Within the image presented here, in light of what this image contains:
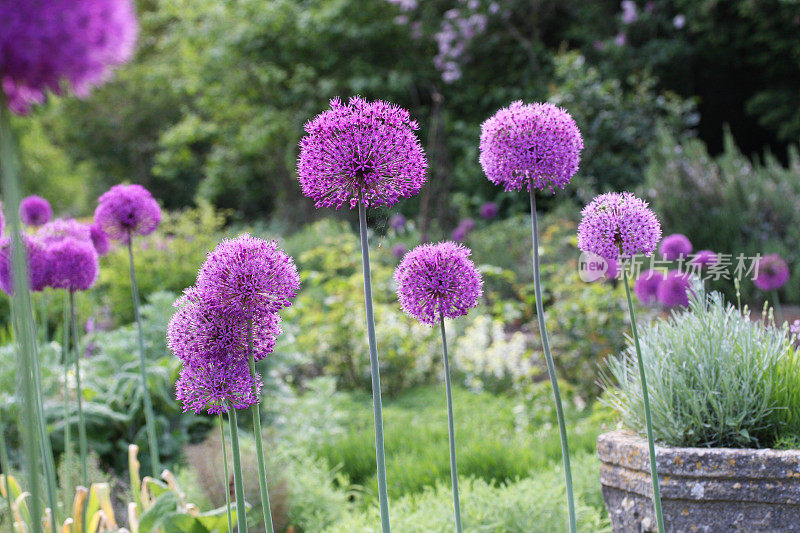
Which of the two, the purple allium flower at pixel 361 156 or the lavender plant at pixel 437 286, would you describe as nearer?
the purple allium flower at pixel 361 156

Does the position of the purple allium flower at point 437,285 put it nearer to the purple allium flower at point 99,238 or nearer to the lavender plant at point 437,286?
the lavender plant at point 437,286

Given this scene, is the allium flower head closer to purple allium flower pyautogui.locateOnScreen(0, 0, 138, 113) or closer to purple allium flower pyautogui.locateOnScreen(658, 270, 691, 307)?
purple allium flower pyautogui.locateOnScreen(0, 0, 138, 113)

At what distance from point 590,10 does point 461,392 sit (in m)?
8.05

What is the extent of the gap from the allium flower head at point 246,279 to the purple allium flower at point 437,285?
0.33 meters

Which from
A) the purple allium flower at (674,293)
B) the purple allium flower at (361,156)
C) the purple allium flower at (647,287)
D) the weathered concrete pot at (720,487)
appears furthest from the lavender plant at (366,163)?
the purple allium flower at (647,287)

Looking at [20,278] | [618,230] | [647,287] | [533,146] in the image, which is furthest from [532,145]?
[647,287]

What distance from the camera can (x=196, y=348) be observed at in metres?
1.36

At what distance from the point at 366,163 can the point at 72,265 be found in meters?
1.36

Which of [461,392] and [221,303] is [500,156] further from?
[461,392]

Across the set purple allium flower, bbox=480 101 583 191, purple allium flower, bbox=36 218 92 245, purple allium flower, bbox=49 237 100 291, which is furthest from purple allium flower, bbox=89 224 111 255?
purple allium flower, bbox=480 101 583 191

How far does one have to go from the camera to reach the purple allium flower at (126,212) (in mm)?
2578

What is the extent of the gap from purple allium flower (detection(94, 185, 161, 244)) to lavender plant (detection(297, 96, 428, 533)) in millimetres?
1356

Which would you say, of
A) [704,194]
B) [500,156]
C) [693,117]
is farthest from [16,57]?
[693,117]

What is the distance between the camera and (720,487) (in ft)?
6.40
